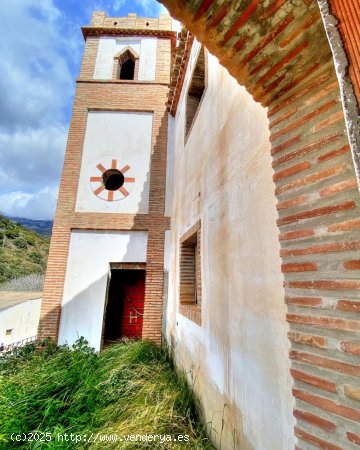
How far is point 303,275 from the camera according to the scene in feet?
4.18

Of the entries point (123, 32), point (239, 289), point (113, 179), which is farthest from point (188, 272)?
point (123, 32)

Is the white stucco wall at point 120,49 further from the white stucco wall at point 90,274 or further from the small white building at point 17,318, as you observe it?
the small white building at point 17,318

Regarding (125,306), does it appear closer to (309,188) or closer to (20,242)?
(309,188)

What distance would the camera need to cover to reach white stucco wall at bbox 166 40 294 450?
1703 millimetres

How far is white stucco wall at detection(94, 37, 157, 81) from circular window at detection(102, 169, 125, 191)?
135 inches

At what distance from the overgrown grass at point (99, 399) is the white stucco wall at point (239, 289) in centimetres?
46

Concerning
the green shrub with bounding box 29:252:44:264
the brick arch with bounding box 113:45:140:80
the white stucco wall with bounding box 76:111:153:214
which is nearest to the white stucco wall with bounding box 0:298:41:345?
the white stucco wall with bounding box 76:111:153:214

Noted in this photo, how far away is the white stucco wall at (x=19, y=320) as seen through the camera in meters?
10.2

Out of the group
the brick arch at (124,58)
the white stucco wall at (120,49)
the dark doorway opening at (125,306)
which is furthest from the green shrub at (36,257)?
the brick arch at (124,58)

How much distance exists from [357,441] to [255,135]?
6.68 ft

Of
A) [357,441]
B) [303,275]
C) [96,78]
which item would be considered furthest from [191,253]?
[96,78]

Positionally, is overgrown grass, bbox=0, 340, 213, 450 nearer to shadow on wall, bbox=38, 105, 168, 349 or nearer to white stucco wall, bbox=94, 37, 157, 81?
shadow on wall, bbox=38, 105, 168, 349

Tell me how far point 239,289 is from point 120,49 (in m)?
9.67

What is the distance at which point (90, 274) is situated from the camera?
21.0 feet
